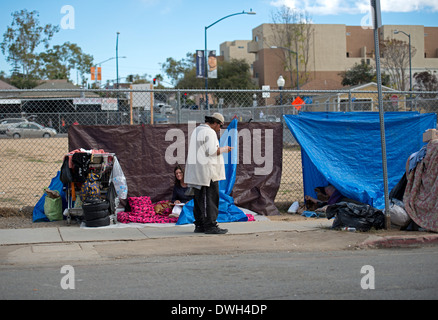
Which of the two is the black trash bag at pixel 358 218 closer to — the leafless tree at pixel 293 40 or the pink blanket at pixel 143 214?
the pink blanket at pixel 143 214

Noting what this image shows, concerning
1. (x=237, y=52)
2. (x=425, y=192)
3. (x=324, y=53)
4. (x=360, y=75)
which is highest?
(x=237, y=52)

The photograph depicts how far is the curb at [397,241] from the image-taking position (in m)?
7.14

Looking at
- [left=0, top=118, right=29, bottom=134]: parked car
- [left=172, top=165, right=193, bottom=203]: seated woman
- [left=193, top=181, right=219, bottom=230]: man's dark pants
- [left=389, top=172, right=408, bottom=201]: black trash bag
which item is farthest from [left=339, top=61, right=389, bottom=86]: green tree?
[left=193, top=181, right=219, bottom=230]: man's dark pants

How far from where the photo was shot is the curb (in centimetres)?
714

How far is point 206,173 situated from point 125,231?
5.39 feet

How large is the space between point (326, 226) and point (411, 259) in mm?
2169

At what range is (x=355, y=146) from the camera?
9.86 m

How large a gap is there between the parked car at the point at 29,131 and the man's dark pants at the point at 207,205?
19.9 feet

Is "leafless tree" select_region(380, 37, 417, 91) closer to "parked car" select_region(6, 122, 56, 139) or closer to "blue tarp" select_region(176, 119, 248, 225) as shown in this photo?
"parked car" select_region(6, 122, 56, 139)

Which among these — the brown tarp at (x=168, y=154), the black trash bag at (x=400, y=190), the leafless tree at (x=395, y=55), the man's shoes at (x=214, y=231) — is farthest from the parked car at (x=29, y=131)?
the leafless tree at (x=395, y=55)

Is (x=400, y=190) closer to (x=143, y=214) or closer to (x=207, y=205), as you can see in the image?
(x=207, y=205)

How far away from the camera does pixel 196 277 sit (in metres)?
5.36

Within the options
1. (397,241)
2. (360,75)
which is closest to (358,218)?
(397,241)
